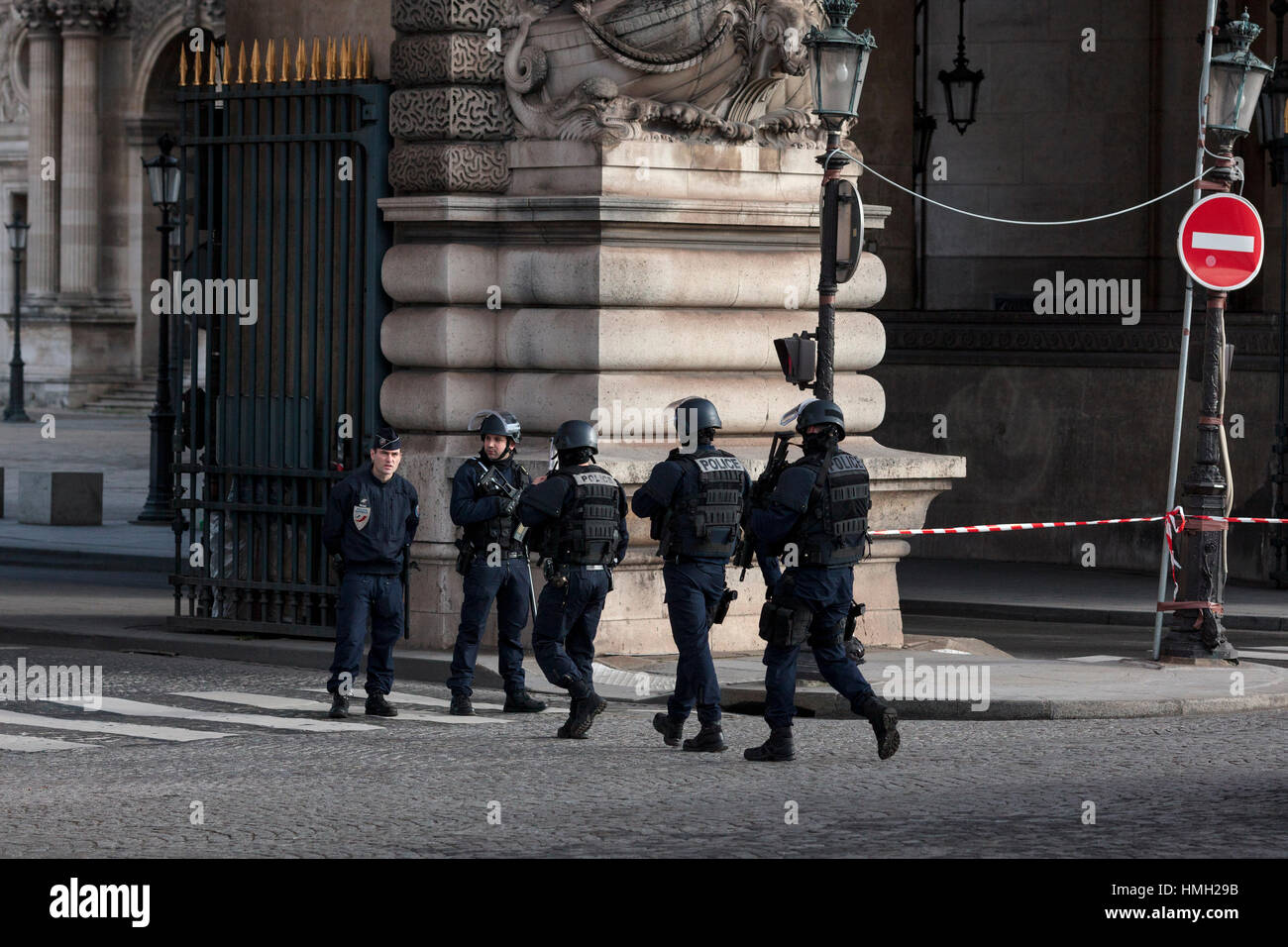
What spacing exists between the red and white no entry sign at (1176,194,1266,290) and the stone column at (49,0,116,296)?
47.5m

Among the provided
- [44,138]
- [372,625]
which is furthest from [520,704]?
[44,138]

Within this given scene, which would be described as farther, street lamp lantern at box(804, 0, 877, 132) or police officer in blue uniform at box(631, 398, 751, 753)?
street lamp lantern at box(804, 0, 877, 132)

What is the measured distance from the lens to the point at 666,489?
43.5ft

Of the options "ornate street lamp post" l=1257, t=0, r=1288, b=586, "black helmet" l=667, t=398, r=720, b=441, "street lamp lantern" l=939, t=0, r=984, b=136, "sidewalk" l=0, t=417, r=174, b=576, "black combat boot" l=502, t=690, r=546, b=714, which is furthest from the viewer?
"street lamp lantern" l=939, t=0, r=984, b=136

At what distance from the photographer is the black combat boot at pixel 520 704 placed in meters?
14.8

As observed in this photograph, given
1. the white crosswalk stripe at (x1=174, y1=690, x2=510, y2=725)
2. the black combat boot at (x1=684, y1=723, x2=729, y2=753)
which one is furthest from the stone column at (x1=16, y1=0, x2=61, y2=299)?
the black combat boot at (x1=684, y1=723, x2=729, y2=753)

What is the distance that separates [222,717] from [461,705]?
1.38 meters

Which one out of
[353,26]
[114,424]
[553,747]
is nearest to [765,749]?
[553,747]

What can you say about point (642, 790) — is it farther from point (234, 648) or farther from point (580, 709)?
point (234, 648)

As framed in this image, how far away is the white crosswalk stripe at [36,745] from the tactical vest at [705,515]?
129 inches

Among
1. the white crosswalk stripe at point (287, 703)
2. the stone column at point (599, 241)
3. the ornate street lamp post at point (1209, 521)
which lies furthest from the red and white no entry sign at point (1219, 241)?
the white crosswalk stripe at point (287, 703)

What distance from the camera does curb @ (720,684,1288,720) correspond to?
1455 cm

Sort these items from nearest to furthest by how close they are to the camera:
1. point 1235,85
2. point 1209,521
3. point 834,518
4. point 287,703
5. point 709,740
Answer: point 834,518 → point 709,740 → point 287,703 → point 1235,85 → point 1209,521

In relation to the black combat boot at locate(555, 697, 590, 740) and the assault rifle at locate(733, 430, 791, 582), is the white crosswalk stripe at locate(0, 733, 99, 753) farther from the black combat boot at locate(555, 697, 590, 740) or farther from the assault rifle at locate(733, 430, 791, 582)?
the assault rifle at locate(733, 430, 791, 582)
